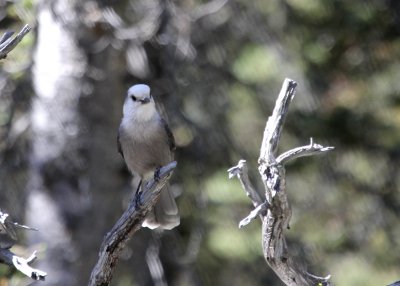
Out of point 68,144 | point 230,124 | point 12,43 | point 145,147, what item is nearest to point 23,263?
point 12,43

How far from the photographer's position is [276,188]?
3223mm

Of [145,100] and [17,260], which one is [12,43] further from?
[145,100]

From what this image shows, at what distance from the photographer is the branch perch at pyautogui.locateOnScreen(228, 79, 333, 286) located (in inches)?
127

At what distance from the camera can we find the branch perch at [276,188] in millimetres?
3232

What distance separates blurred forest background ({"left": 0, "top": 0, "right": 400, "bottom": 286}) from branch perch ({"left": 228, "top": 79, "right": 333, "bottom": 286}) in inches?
151

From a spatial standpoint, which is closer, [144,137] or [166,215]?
[166,215]

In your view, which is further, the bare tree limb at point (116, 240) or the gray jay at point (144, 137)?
the gray jay at point (144, 137)

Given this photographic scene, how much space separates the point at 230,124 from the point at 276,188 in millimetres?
4992

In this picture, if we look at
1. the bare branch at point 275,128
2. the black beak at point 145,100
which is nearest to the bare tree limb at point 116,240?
the bare branch at point 275,128

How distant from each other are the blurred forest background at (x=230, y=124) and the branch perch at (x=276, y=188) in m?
3.84

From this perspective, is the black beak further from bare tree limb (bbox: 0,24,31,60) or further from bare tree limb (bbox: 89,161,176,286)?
bare tree limb (bbox: 0,24,31,60)

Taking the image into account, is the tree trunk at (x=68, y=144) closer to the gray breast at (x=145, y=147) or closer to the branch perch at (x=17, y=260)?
the gray breast at (x=145, y=147)

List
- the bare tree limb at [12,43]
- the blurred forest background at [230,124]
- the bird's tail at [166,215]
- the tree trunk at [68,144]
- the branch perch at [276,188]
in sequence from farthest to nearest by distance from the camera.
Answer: the blurred forest background at [230,124] → the tree trunk at [68,144] → the bird's tail at [166,215] → the bare tree limb at [12,43] → the branch perch at [276,188]

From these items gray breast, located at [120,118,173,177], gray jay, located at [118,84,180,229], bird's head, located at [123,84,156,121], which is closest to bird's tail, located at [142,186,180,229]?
gray jay, located at [118,84,180,229]
